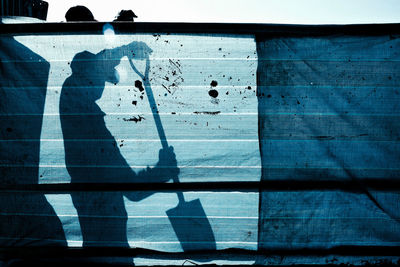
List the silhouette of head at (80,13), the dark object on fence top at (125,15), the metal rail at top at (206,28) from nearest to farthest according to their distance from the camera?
1. the metal rail at top at (206,28)
2. the dark object on fence top at (125,15)
3. the silhouette of head at (80,13)

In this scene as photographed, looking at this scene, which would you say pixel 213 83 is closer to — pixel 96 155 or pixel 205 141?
pixel 205 141

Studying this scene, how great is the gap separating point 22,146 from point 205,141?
199cm

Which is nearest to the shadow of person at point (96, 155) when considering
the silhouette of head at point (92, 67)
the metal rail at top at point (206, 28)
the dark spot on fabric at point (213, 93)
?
the silhouette of head at point (92, 67)

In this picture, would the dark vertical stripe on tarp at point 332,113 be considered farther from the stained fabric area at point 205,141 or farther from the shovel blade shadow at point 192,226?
the shovel blade shadow at point 192,226

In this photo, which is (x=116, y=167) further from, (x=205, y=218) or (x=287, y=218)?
(x=287, y=218)

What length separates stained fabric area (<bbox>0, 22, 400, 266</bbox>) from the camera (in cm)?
225

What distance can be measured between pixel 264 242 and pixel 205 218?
707 millimetres

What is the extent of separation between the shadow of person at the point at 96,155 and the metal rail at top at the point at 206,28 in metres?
0.21

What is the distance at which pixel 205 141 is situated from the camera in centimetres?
230

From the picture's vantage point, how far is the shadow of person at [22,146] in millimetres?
2279

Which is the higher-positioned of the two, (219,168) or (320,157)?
(320,157)

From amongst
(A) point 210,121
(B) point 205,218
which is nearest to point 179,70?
(A) point 210,121

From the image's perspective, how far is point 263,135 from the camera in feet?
7.47

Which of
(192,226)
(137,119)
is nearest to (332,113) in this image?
(192,226)
